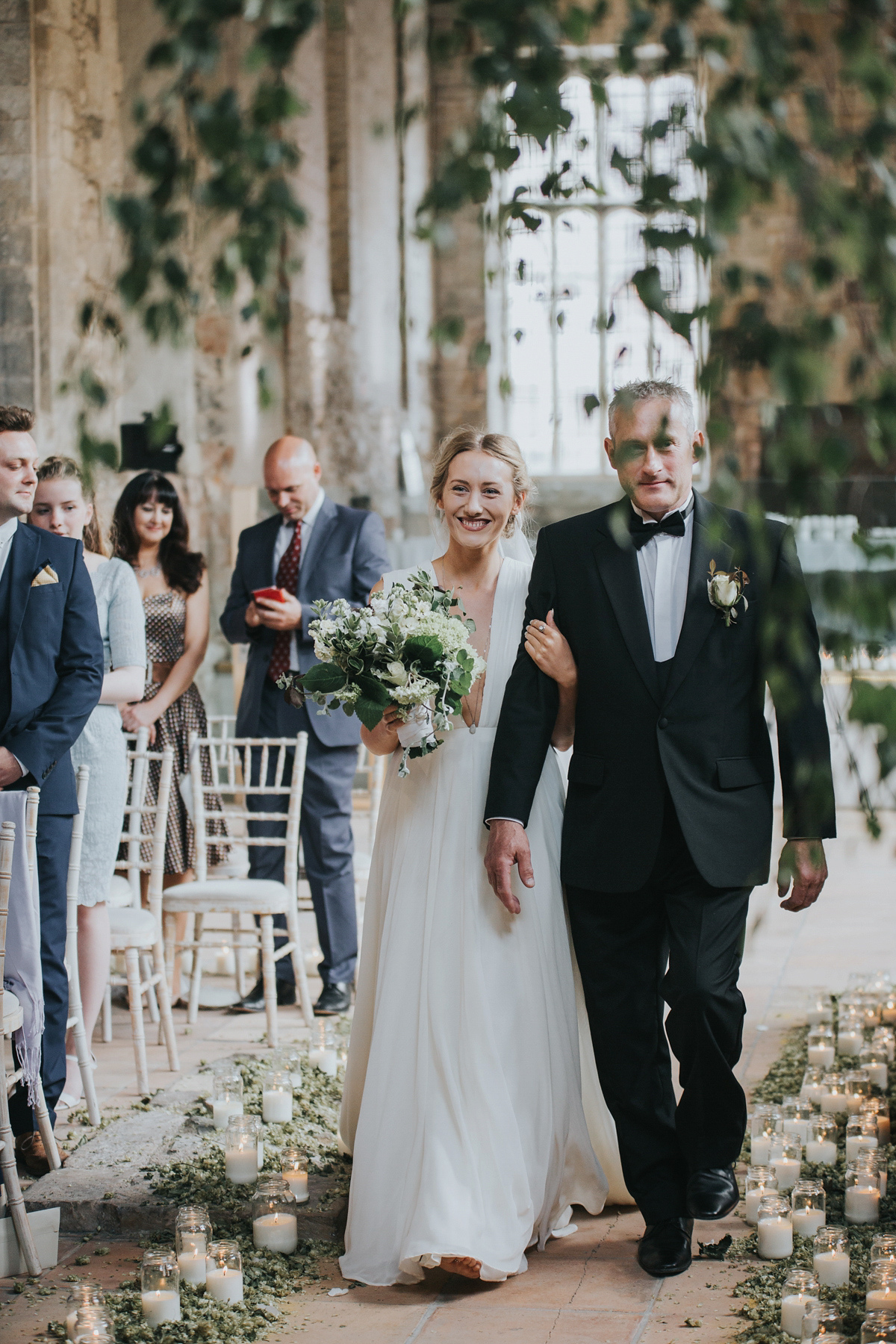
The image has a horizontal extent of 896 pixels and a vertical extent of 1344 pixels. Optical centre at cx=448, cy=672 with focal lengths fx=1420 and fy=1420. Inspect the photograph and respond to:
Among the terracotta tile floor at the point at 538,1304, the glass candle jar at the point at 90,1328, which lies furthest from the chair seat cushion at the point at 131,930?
the glass candle jar at the point at 90,1328

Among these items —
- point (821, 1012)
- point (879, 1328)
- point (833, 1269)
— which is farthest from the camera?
point (821, 1012)

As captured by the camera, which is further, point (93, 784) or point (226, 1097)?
point (93, 784)

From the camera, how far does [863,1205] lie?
3484 millimetres

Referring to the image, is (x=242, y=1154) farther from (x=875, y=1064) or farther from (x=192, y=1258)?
(x=875, y=1064)

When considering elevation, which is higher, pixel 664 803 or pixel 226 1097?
pixel 664 803

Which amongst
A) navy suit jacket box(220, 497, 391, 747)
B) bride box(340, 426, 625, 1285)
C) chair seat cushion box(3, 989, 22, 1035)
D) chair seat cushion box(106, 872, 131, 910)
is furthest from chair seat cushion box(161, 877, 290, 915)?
chair seat cushion box(3, 989, 22, 1035)

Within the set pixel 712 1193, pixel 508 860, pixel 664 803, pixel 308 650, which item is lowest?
pixel 712 1193

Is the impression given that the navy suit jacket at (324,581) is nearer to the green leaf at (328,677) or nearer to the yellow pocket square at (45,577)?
the yellow pocket square at (45,577)

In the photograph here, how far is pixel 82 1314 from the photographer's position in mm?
2783

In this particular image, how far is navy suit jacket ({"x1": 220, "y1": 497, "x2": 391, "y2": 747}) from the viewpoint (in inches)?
228

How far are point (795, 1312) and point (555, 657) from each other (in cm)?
148

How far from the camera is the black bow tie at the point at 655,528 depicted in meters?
3.30

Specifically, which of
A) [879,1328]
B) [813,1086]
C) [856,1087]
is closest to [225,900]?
[813,1086]

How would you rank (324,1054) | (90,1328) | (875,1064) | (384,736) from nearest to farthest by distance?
(90,1328), (384,736), (875,1064), (324,1054)
